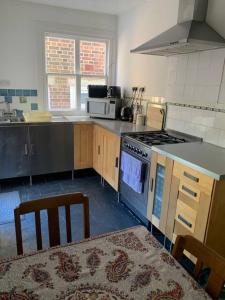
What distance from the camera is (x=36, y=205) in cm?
116

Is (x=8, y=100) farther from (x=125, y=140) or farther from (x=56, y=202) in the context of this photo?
(x=56, y=202)

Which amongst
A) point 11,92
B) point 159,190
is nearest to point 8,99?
point 11,92

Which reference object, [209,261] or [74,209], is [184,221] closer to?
[209,261]

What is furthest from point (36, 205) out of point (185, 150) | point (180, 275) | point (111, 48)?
point (111, 48)

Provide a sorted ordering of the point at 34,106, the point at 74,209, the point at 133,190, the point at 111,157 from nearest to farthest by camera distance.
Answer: the point at 133,190
the point at 74,209
the point at 111,157
the point at 34,106

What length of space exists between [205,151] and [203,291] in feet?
4.48

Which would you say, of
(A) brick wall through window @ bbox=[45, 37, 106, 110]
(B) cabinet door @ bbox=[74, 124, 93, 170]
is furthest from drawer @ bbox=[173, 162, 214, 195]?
(A) brick wall through window @ bbox=[45, 37, 106, 110]

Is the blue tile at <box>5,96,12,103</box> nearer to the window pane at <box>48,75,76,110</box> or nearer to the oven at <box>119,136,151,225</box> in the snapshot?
the window pane at <box>48,75,76,110</box>

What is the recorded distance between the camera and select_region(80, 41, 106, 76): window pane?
3770 millimetres

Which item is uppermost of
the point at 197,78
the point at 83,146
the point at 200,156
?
the point at 197,78

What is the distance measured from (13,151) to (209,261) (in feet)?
9.25

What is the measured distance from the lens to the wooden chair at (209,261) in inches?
32.3

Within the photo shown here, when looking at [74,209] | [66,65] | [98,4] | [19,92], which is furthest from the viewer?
[66,65]

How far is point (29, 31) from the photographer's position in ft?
11.0
